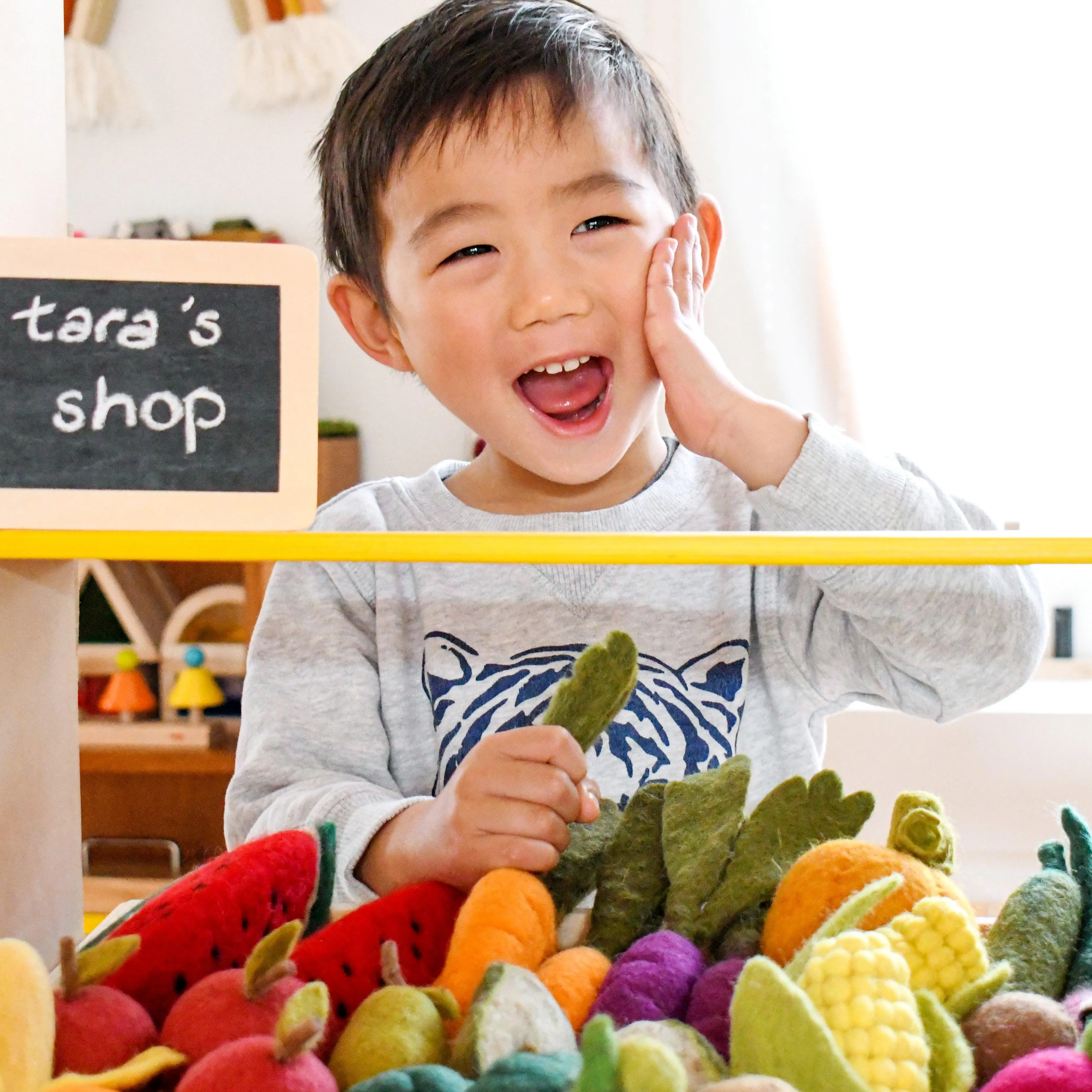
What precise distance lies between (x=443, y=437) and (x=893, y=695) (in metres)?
1.39

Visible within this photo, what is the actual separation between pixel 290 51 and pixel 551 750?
5.99 feet

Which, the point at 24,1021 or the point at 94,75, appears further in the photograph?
the point at 94,75

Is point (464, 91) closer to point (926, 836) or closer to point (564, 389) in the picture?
point (564, 389)

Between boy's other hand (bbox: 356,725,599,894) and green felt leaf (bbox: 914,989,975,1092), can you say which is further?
boy's other hand (bbox: 356,725,599,894)

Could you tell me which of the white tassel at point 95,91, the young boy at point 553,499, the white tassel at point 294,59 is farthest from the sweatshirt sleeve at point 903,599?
the white tassel at point 95,91

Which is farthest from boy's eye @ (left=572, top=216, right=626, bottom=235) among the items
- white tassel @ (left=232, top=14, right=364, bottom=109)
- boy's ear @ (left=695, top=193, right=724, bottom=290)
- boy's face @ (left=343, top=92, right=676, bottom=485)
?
white tassel @ (left=232, top=14, right=364, bottom=109)

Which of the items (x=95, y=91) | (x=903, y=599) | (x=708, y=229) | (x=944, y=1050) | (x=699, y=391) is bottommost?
(x=944, y=1050)

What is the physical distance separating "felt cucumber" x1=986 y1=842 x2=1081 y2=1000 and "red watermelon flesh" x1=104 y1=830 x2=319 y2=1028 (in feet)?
0.74

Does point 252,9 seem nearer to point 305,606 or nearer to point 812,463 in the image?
point 305,606

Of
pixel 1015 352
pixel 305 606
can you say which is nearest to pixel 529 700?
pixel 305 606

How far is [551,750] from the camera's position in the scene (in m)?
0.45

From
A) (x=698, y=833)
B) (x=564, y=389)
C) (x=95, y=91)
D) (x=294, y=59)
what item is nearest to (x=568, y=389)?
(x=564, y=389)

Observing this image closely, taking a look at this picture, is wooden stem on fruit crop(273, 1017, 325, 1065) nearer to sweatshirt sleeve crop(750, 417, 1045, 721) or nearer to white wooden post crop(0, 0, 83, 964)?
white wooden post crop(0, 0, 83, 964)

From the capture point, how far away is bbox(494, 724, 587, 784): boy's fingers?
45 cm
